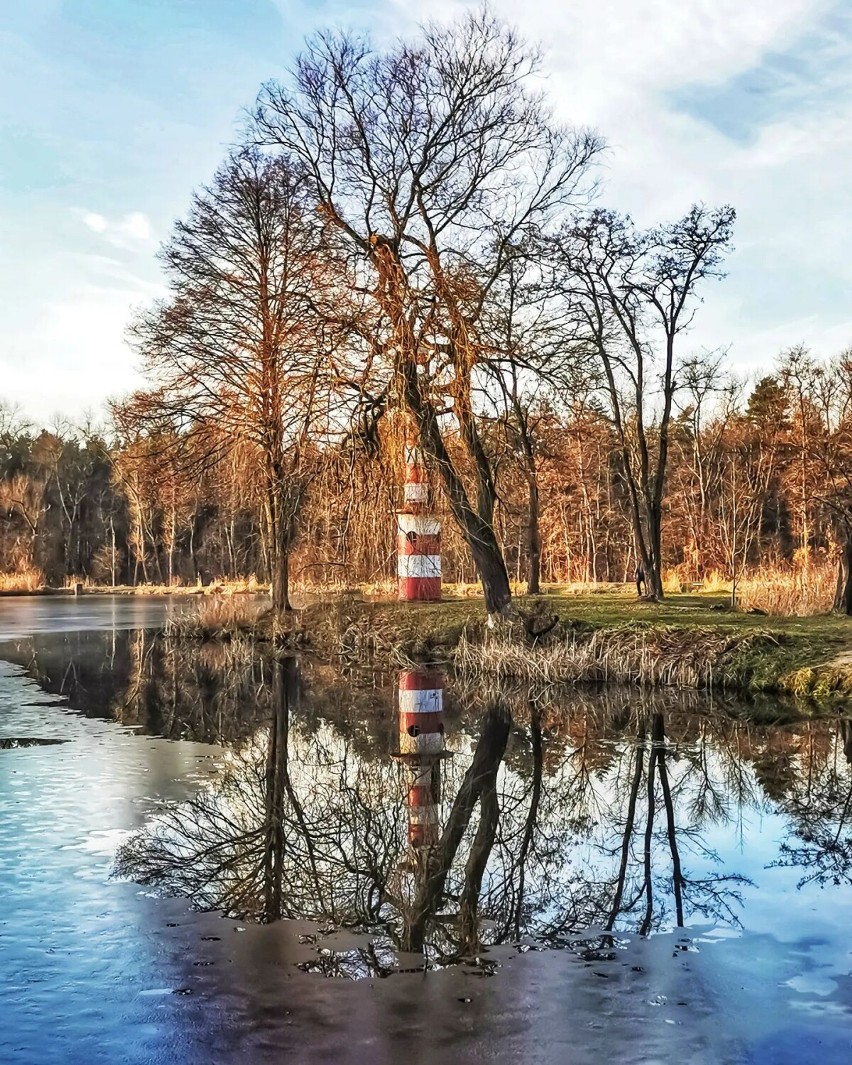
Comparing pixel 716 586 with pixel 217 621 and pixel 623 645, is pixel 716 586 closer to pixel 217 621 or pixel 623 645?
pixel 623 645

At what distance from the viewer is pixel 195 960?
5152 millimetres

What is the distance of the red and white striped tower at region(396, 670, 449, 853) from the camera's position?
7839mm

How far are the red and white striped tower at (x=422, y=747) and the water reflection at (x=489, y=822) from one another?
0.04 meters

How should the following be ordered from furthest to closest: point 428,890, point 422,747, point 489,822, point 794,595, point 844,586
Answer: point 794,595, point 844,586, point 422,747, point 489,822, point 428,890

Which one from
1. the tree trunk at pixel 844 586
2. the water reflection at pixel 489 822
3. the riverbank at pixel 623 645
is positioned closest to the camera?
the water reflection at pixel 489 822

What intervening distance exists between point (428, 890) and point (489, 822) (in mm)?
1738

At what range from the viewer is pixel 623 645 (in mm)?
15352

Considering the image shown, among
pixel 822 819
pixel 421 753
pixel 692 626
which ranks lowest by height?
pixel 822 819

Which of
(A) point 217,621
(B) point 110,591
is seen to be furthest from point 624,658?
(B) point 110,591

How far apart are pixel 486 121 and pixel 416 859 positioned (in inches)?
582

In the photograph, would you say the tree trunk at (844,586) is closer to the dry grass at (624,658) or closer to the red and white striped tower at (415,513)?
the dry grass at (624,658)

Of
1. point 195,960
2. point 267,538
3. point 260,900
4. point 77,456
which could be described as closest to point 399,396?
point 260,900

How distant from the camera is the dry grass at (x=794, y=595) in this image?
61.9ft

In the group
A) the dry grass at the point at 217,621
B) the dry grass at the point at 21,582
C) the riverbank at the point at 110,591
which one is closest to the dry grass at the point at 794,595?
the dry grass at the point at 217,621
